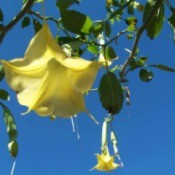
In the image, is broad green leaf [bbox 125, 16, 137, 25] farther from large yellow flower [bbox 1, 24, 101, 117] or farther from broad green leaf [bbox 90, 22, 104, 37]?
large yellow flower [bbox 1, 24, 101, 117]

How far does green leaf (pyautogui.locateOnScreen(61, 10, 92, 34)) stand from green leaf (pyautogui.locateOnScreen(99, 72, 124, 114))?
0.14 meters

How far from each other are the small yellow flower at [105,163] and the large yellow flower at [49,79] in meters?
1.13

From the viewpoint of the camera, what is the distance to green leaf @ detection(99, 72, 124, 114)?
1.46 metres

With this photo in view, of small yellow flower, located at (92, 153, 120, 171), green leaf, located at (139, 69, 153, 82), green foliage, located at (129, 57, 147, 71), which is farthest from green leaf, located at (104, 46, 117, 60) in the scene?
small yellow flower, located at (92, 153, 120, 171)

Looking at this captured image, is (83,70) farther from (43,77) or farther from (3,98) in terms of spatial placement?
(3,98)

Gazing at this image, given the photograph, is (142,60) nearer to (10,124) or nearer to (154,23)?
(154,23)

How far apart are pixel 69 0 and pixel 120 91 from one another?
32cm

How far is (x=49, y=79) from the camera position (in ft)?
4.31

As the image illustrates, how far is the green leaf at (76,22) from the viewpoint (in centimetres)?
144

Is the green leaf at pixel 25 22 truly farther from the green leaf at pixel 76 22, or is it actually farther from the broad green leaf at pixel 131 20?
the green leaf at pixel 76 22

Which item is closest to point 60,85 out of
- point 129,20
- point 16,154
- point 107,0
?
point 16,154

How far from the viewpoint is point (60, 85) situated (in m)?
1.33

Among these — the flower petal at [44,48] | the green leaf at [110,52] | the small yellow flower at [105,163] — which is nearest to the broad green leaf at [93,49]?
the green leaf at [110,52]

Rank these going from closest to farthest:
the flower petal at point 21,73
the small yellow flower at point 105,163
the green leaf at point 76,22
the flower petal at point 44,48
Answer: the flower petal at point 44,48 → the flower petal at point 21,73 → the green leaf at point 76,22 → the small yellow flower at point 105,163
